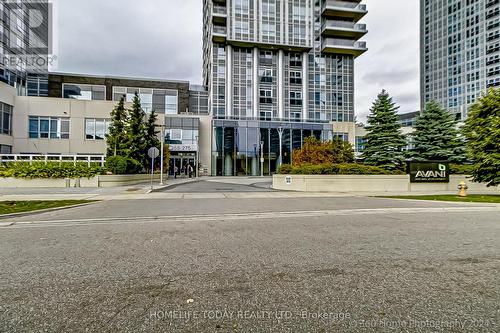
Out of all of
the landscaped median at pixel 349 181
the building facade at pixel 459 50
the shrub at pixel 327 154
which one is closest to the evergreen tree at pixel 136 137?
the shrub at pixel 327 154

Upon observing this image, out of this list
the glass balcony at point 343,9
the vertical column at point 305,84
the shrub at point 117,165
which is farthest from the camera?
the glass balcony at point 343,9

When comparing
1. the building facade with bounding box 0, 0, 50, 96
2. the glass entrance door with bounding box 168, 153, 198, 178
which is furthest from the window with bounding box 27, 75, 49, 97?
the glass entrance door with bounding box 168, 153, 198, 178

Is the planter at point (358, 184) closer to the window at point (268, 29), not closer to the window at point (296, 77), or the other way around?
the window at point (296, 77)

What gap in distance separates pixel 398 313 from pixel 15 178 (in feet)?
82.8

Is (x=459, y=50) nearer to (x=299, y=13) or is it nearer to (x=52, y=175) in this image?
(x=299, y=13)

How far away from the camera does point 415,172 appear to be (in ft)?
68.3

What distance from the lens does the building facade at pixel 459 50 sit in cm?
8056

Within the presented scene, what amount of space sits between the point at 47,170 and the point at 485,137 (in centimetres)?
3036

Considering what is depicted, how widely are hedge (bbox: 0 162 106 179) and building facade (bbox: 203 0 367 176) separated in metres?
26.1

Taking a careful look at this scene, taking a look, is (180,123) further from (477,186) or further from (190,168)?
(477,186)

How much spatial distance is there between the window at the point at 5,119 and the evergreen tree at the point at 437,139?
46755mm

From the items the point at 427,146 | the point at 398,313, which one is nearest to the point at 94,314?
the point at 398,313

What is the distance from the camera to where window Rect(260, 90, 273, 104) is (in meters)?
50.2

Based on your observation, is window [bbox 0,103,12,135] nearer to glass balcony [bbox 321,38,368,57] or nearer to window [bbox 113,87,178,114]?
window [bbox 113,87,178,114]
